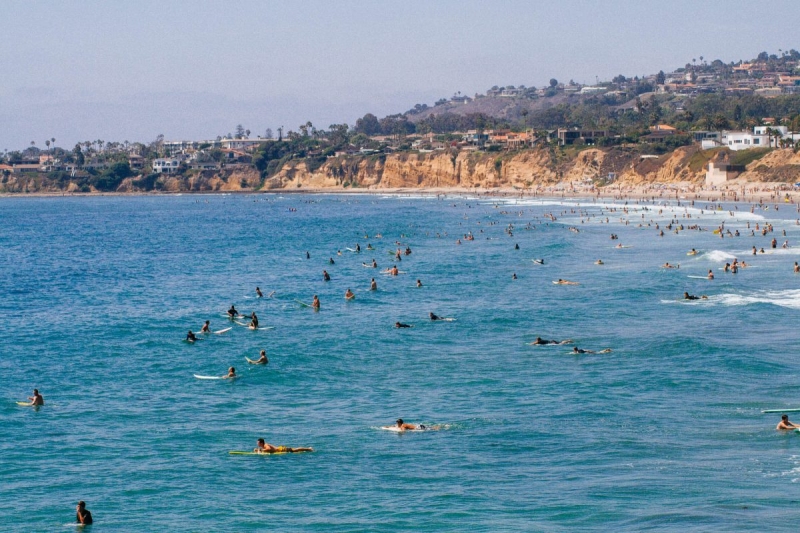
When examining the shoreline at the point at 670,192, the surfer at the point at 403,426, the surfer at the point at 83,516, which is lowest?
the surfer at the point at 83,516

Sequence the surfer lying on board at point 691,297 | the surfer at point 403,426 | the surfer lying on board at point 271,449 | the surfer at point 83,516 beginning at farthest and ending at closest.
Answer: the surfer lying on board at point 691,297, the surfer at point 403,426, the surfer lying on board at point 271,449, the surfer at point 83,516

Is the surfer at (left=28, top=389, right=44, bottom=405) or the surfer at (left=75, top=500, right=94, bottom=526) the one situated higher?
the surfer at (left=28, top=389, right=44, bottom=405)

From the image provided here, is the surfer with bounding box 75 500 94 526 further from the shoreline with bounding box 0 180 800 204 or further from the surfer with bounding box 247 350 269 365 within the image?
the shoreline with bounding box 0 180 800 204

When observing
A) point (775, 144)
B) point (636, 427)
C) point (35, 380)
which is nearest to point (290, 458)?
point (636, 427)

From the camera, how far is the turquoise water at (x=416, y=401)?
22844 millimetres

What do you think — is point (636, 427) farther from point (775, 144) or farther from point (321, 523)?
point (775, 144)

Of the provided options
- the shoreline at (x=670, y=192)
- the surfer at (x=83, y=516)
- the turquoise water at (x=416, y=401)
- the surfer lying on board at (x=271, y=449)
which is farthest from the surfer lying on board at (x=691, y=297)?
the shoreline at (x=670, y=192)

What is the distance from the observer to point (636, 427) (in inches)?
1119

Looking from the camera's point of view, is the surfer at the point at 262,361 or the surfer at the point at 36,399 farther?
the surfer at the point at 262,361

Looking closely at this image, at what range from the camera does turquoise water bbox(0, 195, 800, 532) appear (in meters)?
22.8

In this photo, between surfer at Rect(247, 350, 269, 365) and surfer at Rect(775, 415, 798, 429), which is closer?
surfer at Rect(775, 415, 798, 429)

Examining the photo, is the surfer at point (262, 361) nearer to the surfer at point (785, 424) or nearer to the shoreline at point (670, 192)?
the surfer at point (785, 424)

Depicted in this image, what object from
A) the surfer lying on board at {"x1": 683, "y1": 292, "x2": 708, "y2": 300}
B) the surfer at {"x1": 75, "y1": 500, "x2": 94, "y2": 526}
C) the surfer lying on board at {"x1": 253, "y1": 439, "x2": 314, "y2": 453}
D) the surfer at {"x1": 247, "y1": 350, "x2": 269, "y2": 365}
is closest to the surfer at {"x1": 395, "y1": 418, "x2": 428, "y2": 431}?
the surfer lying on board at {"x1": 253, "y1": 439, "x2": 314, "y2": 453}

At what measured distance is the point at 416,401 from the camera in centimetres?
3219
